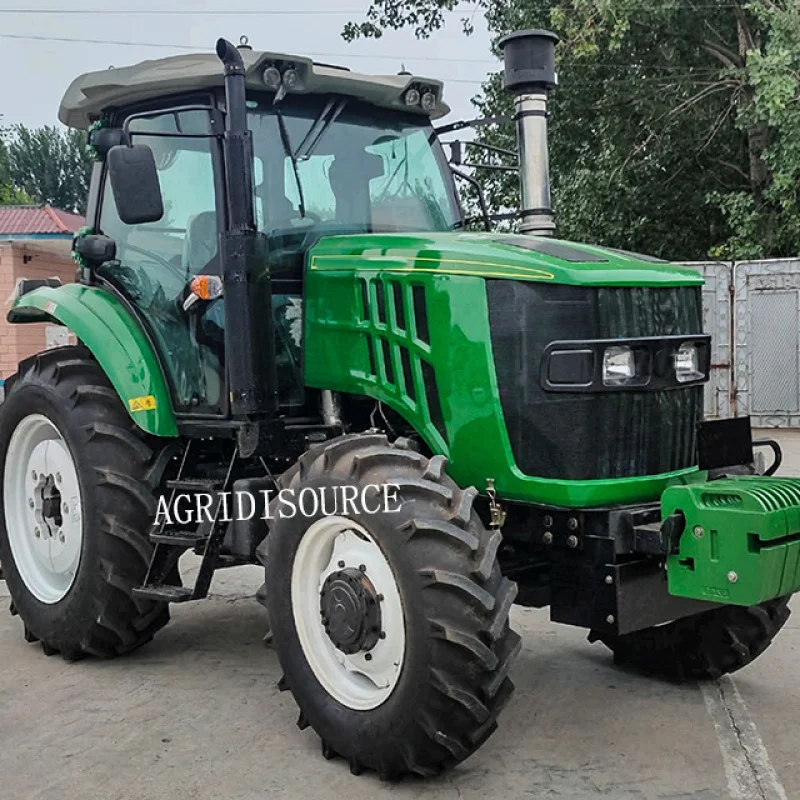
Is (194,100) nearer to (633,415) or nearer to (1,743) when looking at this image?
(633,415)

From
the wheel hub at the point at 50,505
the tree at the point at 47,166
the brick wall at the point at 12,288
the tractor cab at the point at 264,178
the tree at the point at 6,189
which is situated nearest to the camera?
the tractor cab at the point at 264,178

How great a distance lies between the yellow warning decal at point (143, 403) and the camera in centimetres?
468

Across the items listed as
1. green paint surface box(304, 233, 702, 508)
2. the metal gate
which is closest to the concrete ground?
green paint surface box(304, 233, 702, 508)

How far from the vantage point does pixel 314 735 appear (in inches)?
157

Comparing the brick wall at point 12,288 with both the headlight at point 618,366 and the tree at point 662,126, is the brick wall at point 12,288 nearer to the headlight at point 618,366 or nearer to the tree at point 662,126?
the tree at point 662,126

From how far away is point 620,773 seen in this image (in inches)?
143

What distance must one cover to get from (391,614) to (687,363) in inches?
60.0

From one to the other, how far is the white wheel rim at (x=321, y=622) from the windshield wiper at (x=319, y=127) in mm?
1786

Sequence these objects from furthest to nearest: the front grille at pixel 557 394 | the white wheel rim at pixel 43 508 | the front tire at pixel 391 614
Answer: the white wheel rim at pixel 43 508 < the front grille at pixel 557 394 < the front tire at pixel 391 614

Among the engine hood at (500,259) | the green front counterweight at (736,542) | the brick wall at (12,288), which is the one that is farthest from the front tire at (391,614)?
the brick wall at (12,288)

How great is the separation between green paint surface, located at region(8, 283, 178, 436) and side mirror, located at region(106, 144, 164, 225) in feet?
2.86

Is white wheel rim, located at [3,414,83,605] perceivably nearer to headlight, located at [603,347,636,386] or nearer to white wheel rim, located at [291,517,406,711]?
white wheel rim, located at [291,517,406,711]

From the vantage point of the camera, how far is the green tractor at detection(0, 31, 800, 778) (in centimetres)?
342

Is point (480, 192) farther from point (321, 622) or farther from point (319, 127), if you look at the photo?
point (321, 622)
